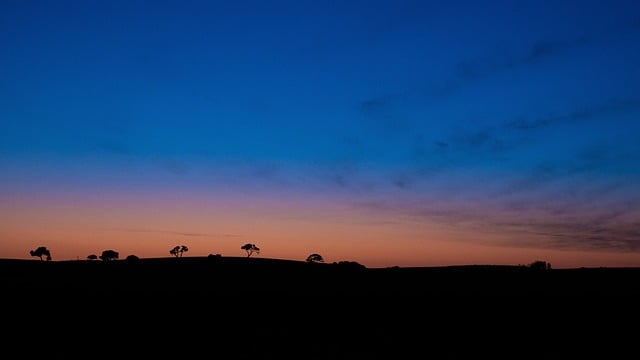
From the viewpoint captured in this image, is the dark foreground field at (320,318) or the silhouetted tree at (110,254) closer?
the dark foreground field at (320,318)

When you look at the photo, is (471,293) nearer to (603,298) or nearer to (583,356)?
(603,298)

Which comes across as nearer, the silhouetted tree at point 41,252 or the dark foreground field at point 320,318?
the dark foreground field at point 320,318

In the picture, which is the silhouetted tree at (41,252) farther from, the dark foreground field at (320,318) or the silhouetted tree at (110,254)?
the dark foreground field at (320,318)

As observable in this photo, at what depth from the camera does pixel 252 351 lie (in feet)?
61.1

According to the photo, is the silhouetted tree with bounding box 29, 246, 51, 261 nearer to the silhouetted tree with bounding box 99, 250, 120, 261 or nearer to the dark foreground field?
the silhouetted tree with bounding box 99, 250, 120, 261

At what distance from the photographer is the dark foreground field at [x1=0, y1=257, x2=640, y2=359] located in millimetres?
18812

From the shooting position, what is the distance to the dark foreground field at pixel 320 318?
18.8 metres

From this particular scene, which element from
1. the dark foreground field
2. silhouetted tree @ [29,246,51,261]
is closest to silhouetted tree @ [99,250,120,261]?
silhouetted tree @ [29,246,51,261]

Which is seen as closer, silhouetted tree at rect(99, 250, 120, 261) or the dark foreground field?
the dark foreground field

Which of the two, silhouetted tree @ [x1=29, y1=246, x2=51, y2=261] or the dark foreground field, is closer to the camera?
the dark foreground field

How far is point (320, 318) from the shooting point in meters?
24.0

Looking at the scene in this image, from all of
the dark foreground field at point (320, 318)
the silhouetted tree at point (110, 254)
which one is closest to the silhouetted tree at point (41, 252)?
the silhouetted tree at point (110, 254)

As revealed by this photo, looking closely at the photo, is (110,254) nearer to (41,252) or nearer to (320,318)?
(41,252)

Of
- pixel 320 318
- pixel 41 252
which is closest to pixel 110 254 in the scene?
pixel 41 252
